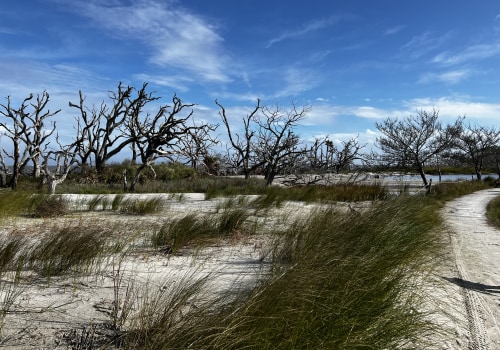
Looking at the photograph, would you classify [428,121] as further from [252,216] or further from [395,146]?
[252,216]

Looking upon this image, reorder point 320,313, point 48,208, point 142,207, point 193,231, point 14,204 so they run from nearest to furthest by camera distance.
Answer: point 320,313
point 193,231
point 14,204
point 48,208
point 142,207

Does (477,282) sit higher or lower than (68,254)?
lower

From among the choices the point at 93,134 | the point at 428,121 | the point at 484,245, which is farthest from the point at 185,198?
the point at 93,134

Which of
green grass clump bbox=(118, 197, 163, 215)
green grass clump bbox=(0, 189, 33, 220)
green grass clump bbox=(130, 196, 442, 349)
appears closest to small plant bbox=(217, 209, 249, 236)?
green grass clump bbox=(118, 197, 163, 215)

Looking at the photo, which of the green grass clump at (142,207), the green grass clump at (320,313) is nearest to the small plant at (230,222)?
the green grass clump at (142,207)

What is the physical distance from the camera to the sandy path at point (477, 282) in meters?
3.45

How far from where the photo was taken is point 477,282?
5.05 m

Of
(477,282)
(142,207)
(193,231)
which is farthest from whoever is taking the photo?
(142,207)

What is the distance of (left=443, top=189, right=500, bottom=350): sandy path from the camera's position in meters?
3.45

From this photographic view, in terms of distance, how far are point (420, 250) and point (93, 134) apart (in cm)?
2322

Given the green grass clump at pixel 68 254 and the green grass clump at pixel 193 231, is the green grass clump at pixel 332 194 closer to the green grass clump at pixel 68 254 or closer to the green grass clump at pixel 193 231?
the green grass clump at pixel 193 231

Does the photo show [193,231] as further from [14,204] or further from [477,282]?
[14,204]

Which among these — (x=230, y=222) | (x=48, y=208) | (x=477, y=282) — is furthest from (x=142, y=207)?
(x=477, y=282)

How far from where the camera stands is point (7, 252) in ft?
14.1
